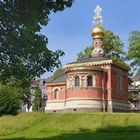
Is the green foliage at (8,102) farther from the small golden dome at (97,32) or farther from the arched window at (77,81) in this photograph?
the small golden dome at (97,32)

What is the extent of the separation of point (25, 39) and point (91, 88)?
29.4 metres

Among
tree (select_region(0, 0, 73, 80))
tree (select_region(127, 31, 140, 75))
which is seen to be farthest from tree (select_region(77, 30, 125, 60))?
tree (select_region(0, 0, 73, 80))

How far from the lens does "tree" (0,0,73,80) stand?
1786 cm

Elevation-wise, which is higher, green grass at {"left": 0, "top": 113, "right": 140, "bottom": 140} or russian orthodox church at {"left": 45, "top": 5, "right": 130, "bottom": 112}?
russian orthodox church at {"left": 45, "top": 5, "right": 130, "bottom": 112}

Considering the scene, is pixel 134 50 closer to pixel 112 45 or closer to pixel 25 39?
pixel 112 45

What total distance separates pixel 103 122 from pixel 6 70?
15403 mm

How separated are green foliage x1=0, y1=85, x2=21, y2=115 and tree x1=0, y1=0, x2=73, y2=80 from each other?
70.6 feet

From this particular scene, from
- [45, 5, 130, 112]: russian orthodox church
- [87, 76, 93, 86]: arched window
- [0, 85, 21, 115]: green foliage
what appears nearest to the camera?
[0, 85, 21, 115]: green foliage

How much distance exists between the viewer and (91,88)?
4738 centimetres

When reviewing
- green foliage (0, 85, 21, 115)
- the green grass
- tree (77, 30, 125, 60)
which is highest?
tree (77, 30, 125, 60)

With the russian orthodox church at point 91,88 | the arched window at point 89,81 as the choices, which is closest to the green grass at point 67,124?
the russian orthodox church at point 91,88

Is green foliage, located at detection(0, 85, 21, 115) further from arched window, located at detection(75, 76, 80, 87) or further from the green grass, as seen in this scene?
arched window, located at detection(75, 76, 80, 87)

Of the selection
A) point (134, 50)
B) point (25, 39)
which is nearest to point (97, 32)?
point (134, 50)

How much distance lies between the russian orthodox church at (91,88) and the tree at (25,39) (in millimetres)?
27041
